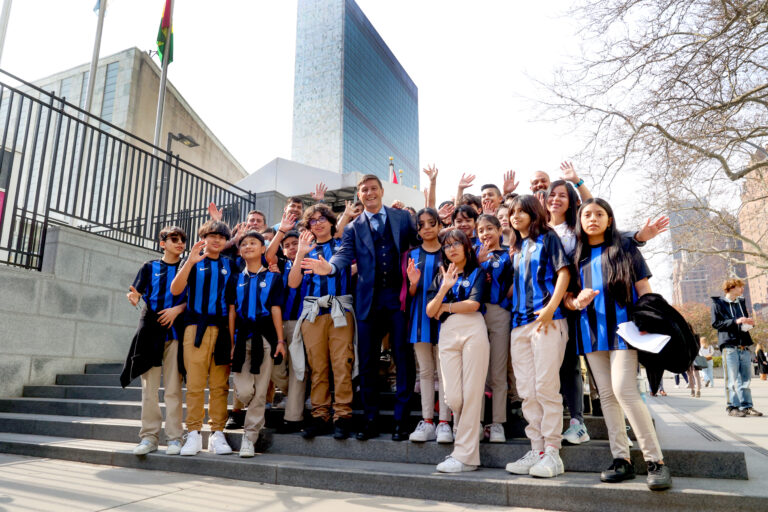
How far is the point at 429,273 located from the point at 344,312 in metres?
0.86

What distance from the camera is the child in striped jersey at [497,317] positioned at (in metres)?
3.89

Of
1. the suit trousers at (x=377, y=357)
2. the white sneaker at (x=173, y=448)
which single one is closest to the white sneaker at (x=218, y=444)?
the white sneaker at (x=173, y=448)

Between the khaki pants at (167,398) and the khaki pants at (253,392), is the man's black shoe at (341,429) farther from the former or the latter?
the khaki pants at (167,398)

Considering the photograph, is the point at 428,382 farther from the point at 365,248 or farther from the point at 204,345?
the point at 204,345

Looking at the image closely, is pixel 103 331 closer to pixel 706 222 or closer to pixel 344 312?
pixel 344 312

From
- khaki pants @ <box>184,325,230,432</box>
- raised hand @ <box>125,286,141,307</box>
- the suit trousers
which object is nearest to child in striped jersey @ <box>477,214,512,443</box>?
the suit trousers

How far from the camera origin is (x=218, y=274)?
15.2ft

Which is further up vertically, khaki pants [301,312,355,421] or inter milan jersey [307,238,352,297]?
inter milan jersey [307,238,352,297]

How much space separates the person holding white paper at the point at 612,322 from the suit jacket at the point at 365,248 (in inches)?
60.5

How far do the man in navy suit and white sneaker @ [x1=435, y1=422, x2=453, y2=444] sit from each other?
0.32 m

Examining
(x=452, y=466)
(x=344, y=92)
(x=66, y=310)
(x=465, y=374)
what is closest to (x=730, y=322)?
(x=465, y=374)

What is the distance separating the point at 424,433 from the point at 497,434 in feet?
1.88

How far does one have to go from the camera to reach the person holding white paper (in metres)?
3.01

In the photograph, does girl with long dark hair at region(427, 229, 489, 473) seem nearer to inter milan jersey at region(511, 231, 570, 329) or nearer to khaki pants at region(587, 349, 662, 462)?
inter milan jersey at region(511, 231, 570, 329)
